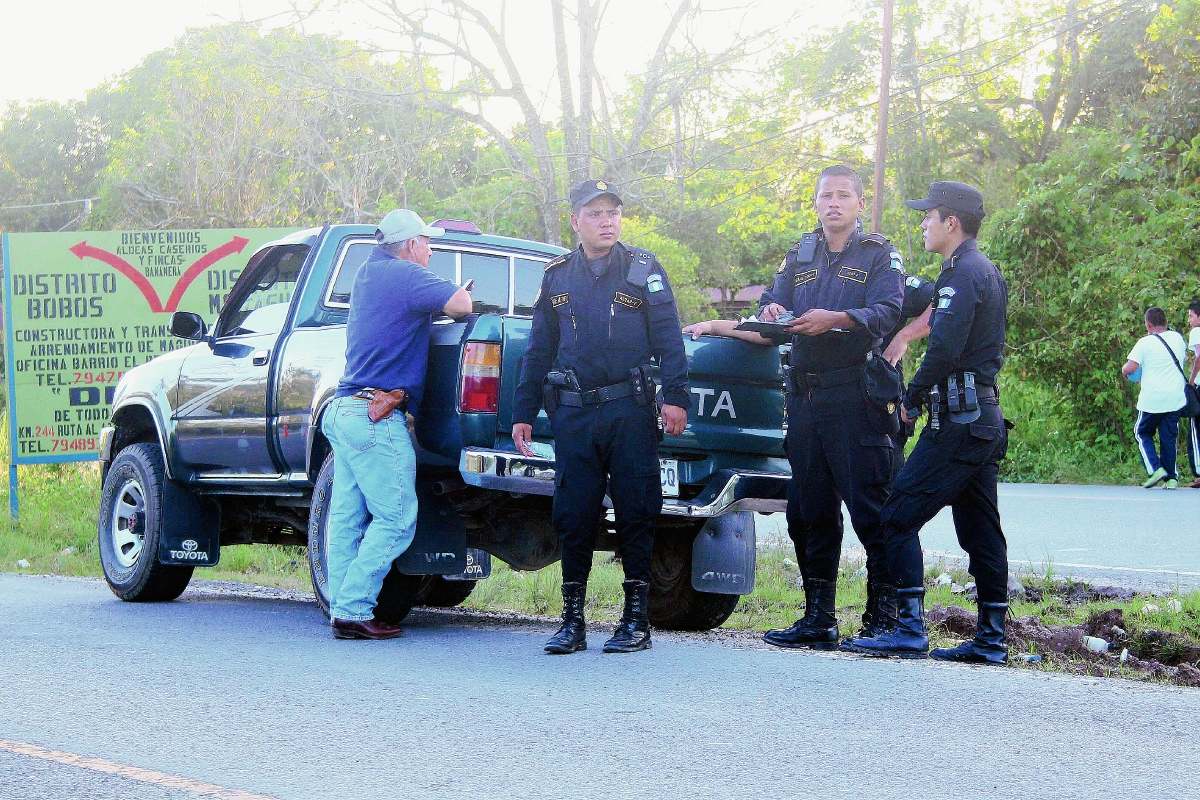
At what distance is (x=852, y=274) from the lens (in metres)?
6.05

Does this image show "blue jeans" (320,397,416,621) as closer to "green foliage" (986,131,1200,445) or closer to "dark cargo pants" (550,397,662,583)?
"dark cargo pants" (550,397,662,583)

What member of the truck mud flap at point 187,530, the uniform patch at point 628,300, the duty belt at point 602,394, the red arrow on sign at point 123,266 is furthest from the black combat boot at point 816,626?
the red arrow on sign at point 123,266

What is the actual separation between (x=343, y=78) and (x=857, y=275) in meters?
15.1

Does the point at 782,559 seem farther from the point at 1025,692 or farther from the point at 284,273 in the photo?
the point at 1025,692

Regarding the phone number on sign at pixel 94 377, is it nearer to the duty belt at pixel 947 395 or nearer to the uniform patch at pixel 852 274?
the uniform patch at pixel 852 274

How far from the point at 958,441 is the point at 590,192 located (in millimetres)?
1805

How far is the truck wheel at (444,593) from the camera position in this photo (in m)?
8.41

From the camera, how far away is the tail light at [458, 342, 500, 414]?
620cm

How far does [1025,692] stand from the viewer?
496cm

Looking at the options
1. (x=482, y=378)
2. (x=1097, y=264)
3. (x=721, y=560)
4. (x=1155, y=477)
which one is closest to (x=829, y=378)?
(x=721, y=560)

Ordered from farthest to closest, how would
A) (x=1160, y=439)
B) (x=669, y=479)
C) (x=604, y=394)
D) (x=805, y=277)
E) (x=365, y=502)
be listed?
(x=1160, y=439)
(x=365, y=502)
(x=669, y=479)
(x=805, y=277)
(x=604, y=394)

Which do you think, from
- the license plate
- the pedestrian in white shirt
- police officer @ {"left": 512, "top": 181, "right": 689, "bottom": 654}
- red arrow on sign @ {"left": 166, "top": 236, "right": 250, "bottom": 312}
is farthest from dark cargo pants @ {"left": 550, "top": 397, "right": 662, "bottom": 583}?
the pedestrian in white shirt

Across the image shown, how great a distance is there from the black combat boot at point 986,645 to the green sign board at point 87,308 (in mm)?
9150

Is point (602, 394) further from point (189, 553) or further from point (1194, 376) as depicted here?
point (1194, 376)
